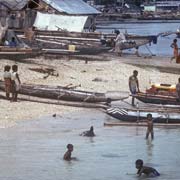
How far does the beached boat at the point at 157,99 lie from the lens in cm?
2390

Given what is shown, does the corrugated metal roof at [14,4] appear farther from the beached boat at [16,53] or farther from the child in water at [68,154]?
the child in water at [68,154]

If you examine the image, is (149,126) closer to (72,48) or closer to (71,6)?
(72,48)

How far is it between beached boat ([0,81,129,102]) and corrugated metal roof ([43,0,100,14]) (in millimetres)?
27971

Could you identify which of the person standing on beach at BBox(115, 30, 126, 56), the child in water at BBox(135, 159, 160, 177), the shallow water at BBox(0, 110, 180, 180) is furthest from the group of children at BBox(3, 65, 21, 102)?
the person standing on beach at BBox(115, 30, 126, 56)

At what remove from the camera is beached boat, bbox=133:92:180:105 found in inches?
941

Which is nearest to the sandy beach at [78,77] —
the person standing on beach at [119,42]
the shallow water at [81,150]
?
the shallow water at [81,150]

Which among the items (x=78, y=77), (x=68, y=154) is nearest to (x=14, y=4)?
(x=78, y=77)

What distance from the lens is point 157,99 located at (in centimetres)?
2428

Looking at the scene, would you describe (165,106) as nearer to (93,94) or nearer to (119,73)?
(93,94)

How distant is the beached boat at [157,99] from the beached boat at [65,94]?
1216 millimetres

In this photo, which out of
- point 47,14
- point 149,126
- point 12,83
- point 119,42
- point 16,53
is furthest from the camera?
point 47,14

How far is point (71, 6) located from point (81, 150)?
3781cm

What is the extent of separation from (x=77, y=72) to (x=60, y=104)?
7113 millimetres

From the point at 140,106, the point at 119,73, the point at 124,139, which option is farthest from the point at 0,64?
Result: the point at 124,139
